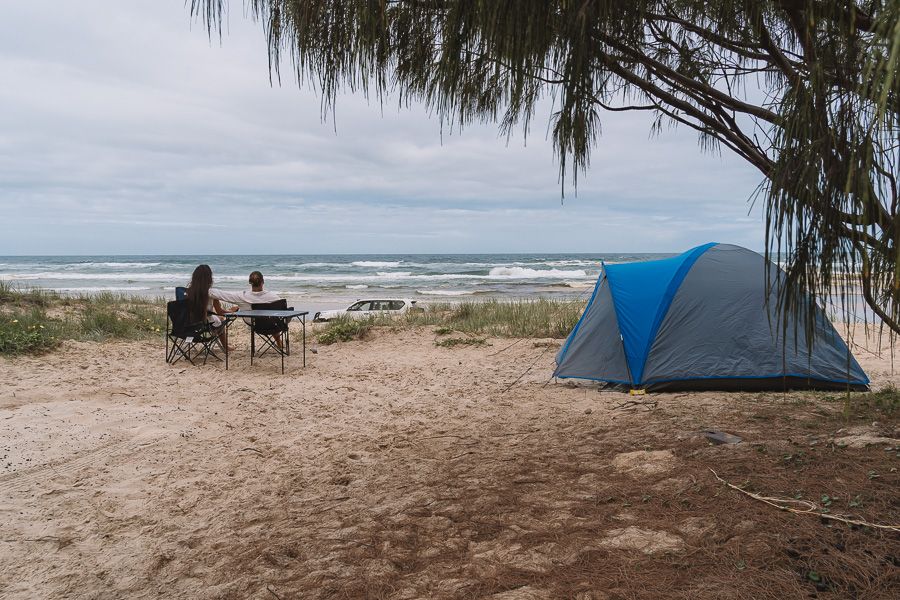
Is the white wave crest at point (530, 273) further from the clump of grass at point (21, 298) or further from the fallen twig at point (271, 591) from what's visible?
the fallen twig at point (271, 591)

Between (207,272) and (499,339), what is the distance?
14.1 feet

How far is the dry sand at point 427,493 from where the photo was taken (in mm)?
2551

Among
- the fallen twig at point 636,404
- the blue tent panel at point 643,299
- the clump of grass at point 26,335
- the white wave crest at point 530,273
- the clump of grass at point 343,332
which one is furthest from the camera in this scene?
the white wave crest at point 530,273

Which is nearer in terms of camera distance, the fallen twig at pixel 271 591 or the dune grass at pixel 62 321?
the fallen twig at pixel 271 591

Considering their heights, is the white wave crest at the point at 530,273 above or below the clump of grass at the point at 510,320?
above

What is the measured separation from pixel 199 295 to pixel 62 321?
10.3 ft

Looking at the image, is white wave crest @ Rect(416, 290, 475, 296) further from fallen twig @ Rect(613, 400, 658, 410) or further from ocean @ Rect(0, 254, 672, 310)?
fallen twig @ Rect(613, 400, 658, 410)

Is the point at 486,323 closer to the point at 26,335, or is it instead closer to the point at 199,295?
the point at 199,295

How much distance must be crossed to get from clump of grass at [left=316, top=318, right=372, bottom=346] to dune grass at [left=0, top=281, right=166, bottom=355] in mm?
2525

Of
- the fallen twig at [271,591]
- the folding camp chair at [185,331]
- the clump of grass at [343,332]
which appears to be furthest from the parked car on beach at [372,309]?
the fallen twig at [271,591]

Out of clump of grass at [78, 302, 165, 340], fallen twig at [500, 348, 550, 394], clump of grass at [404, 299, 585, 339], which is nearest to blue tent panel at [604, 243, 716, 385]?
fallen twig at [500, 348, 550, 394]

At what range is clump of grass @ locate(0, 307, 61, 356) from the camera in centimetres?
A: 714

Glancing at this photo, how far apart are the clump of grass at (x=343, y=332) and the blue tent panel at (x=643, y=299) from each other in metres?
4.70

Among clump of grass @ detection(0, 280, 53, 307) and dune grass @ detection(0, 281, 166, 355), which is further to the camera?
clump of grass @ detection(0, 280, 53, 307)
